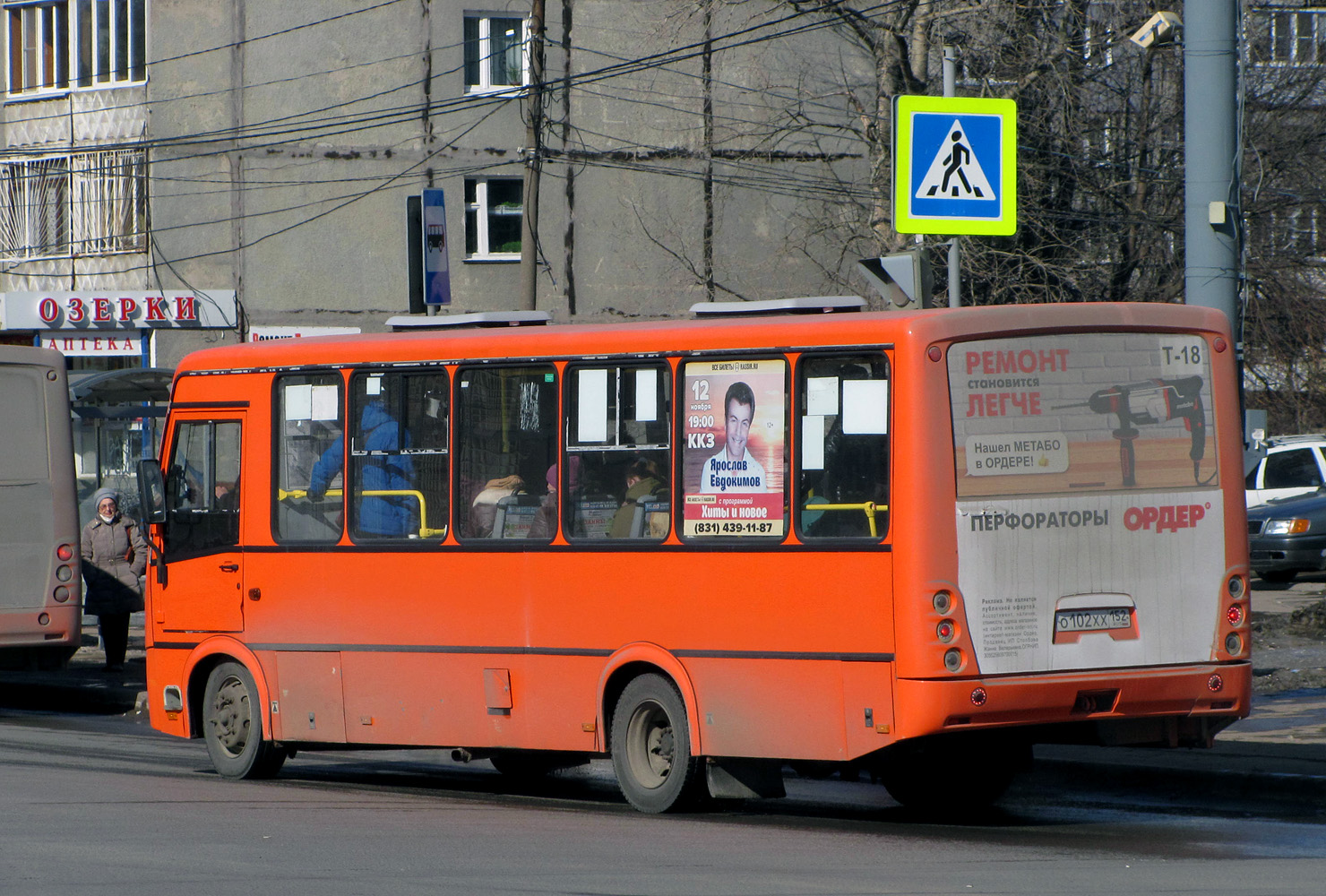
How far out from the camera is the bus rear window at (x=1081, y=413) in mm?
8648

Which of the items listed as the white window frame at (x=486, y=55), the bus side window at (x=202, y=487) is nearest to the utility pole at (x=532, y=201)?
the white window frame at (x=486, y=55)

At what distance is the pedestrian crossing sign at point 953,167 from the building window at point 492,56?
77.0 ft

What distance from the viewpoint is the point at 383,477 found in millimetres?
10594

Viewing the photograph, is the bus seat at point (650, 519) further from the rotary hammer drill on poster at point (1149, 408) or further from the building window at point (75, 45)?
the building window at point (75, 45)

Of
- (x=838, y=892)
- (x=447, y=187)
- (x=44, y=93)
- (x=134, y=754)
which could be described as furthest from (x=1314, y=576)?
(x=44, y=93)

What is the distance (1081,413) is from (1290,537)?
53.5 ft

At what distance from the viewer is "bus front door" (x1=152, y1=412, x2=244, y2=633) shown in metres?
11.3

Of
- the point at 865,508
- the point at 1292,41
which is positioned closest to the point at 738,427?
the point at 865,508

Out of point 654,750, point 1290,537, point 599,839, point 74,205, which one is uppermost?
point 74,205

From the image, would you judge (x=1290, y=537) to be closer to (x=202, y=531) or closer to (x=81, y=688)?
(x=81, y=688)

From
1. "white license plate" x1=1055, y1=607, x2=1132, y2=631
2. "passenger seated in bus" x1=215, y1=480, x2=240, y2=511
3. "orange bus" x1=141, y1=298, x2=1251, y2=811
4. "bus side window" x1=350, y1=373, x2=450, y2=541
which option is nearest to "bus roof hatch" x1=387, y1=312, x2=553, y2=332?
"orange bus" x1=141, y1=298, x2=1251, y2=811

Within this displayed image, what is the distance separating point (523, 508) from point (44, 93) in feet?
91.8

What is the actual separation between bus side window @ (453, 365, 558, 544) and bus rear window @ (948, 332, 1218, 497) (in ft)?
7.76

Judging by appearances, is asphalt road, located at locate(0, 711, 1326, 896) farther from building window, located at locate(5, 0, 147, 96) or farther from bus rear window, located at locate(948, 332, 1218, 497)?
building window, located at locate(5, 0, 147, 96)
